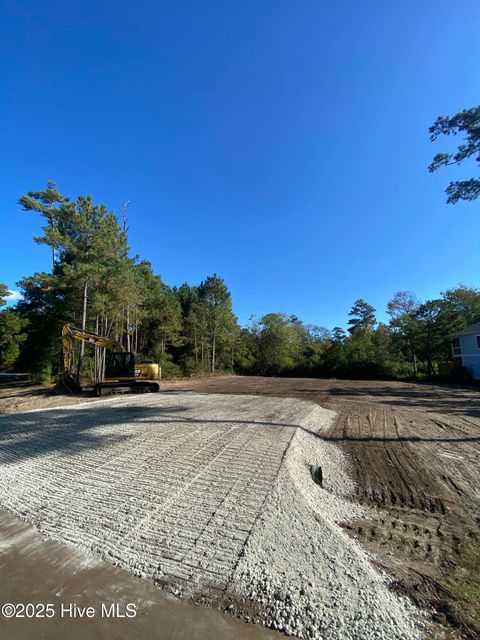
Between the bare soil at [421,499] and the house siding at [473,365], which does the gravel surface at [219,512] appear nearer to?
the bare soil at [421,499]

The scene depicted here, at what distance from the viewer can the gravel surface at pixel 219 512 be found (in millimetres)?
2238

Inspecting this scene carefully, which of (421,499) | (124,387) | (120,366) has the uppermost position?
(120,366)

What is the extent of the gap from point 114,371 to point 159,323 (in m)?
15.6

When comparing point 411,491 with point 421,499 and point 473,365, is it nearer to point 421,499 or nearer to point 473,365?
point 421,499

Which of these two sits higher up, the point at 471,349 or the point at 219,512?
the point at 471,349

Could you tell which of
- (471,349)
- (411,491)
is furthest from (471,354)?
(411,491)

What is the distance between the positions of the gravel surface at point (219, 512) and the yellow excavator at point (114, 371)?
22.3 ft

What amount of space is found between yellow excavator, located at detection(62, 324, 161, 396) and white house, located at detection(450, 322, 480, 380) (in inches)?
941

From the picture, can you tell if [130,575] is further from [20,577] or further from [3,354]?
[3,354]

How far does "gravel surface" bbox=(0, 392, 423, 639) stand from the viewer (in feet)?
7.34

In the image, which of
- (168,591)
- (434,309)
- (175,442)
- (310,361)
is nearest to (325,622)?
(168,591)

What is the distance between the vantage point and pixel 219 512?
11.1 feet

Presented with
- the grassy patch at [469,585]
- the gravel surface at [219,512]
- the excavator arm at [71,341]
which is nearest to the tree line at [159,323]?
the excavator arm at [71,341]

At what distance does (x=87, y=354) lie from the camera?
71.7 feet
